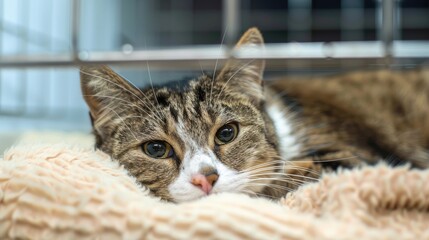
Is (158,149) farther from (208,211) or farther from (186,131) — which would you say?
(208,211)

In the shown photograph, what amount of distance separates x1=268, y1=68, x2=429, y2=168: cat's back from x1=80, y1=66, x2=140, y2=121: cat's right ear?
50 centimetres

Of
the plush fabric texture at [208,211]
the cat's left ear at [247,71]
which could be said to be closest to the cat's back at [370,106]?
the cat's left ear at [247,71]

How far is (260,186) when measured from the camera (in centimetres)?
87

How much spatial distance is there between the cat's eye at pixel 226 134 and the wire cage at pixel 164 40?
0.47ft

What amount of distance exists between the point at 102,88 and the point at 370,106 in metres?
0.88

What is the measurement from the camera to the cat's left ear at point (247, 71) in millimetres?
958

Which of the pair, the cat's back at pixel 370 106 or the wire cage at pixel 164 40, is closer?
the wire cage at pixel 164 40

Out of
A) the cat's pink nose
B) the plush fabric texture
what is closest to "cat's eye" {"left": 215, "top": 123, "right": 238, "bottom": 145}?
the cat's pink nose

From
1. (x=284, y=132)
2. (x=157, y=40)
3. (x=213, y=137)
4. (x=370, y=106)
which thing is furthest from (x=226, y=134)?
(x=157, y=40)

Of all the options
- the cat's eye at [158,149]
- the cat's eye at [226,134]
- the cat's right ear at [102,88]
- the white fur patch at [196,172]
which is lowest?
the white fur patch at [196,172]

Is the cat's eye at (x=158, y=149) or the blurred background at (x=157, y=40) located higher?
the blurred background at (x=157, y=40)

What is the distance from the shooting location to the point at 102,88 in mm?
908

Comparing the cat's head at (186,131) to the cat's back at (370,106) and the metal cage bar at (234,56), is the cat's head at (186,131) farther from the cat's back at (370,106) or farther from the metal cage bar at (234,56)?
the cat's back at (370,106)

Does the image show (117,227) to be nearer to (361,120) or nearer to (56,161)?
(56,161)
